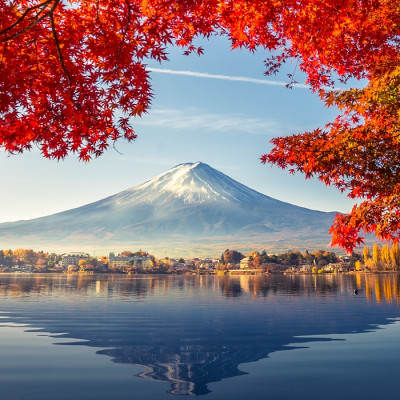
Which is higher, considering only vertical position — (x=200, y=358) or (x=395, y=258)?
(x=395, y=258)

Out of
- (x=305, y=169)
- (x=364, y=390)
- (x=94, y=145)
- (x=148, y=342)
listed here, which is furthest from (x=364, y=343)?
(x=94, y=145)

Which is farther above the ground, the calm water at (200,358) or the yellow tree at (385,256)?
the yellow tree at (385,256)

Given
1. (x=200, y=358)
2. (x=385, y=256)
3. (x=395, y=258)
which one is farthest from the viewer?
(x=385, y=256)

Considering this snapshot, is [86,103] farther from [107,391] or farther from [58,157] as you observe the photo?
[107,391]

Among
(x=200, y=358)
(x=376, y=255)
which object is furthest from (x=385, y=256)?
(x=200, y=358)

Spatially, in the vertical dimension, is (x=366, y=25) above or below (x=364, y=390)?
above

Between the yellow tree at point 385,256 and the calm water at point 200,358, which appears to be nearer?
the calm water at point 200,358

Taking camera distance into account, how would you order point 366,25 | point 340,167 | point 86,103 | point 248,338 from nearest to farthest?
point 86,103
point 340,167
point 366,25
point 248,338

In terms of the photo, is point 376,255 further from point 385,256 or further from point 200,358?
point 200,358

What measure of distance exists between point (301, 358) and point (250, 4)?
29.9 ft

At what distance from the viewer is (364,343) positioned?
14836 mm

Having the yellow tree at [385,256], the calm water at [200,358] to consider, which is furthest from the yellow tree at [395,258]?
the calm water at [200,358]

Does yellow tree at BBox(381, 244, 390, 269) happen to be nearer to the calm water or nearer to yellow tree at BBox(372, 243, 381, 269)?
yellow tree at BBox(372, 243, 381, 269)

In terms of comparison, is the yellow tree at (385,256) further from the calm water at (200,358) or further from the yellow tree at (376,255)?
the calm water at (200,358)
